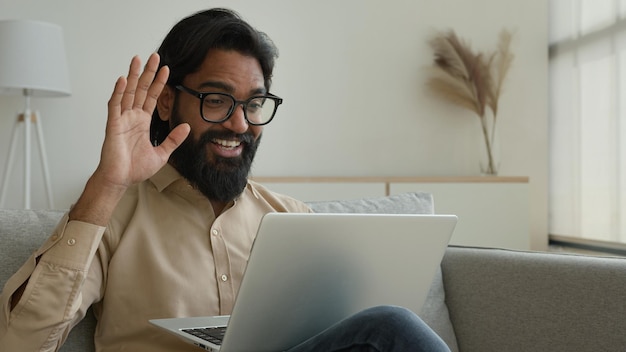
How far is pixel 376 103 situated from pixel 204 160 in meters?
2.88

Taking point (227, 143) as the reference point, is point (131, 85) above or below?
above

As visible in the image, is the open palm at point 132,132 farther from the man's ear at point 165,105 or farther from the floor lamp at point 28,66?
the floor lamp at point 28,66

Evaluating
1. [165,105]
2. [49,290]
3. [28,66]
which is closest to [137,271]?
[49,290]

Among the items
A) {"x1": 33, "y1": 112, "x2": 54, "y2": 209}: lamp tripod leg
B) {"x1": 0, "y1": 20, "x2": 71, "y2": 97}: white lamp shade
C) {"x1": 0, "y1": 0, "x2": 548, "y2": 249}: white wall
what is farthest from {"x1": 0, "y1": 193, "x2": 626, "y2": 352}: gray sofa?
{"x1": 0, "y1": 0, "x2": 548, "y2": 249}: white wall

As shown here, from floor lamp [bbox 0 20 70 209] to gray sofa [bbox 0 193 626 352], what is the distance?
1955 mm

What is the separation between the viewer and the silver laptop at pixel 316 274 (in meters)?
1.29

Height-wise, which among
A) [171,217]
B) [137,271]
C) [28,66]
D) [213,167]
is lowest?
[137,271]

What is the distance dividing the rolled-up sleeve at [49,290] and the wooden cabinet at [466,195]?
8.95 ft

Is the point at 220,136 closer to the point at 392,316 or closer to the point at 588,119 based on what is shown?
the point at 392,316


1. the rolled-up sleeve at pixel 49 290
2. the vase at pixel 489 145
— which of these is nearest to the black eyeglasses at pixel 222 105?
the rolled-up sleeve at pixel 49 290

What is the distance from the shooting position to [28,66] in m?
3.54

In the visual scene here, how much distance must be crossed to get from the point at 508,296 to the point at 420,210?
1.24 feet

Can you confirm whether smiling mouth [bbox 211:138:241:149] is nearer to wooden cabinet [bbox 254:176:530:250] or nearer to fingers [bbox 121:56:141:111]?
fingers [bbox 121:56:141:111]

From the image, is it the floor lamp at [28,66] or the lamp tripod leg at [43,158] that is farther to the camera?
the lamp tripod leg at [43,158]
